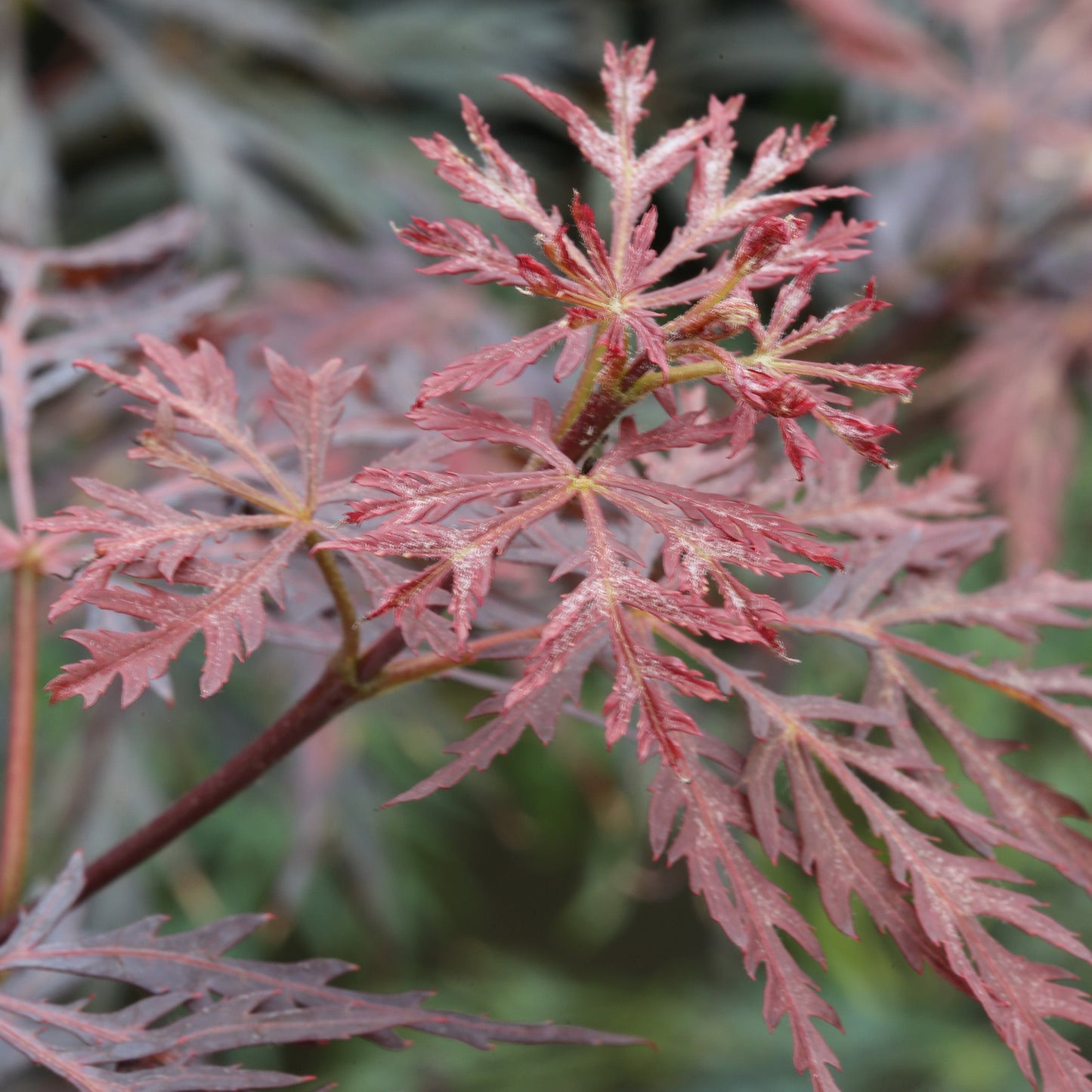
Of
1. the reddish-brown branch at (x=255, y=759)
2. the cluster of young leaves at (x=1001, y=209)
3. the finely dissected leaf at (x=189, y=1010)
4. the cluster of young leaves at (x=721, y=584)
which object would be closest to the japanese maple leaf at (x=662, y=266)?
the cluster of young leaves at (x=721, y=584)

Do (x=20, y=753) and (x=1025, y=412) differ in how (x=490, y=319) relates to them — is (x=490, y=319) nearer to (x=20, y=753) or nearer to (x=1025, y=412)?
(x=1025, y=412)

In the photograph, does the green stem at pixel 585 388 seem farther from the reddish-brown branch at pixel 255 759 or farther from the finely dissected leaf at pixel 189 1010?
the finely dissected leaf at pixel 189 1010

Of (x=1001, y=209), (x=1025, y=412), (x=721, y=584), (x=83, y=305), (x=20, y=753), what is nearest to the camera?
(x=721, y=584)

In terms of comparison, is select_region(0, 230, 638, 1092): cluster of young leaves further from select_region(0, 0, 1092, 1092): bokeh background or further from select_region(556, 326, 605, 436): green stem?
select_region(0, 0, 1092, 1092): bokeh background

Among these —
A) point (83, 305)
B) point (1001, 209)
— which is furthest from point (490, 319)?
point (1001, 209)

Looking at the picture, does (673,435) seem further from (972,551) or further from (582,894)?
(582,894)

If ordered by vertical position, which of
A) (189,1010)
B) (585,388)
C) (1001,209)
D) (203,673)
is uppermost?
(1001,209)
